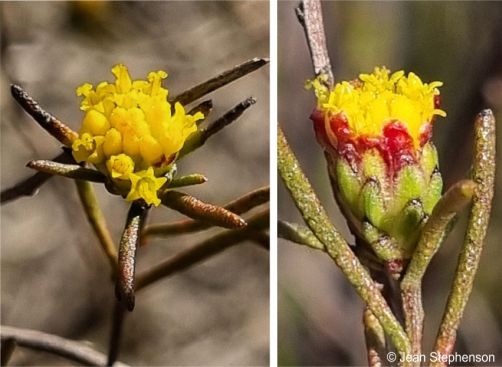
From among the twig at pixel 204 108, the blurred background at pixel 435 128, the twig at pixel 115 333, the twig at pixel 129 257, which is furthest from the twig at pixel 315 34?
the twig at pixel 115 333

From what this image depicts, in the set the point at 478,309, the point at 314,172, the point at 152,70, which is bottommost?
the point at 478,309

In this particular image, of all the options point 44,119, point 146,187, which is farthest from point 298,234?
point 44,119

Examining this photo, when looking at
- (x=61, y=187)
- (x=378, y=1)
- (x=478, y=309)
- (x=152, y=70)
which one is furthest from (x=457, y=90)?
(x=61, y=187)

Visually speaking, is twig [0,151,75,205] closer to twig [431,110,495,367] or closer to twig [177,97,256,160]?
twig [177,97,256,160]

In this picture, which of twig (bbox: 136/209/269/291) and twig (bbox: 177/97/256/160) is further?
twig (bbox: 136/209/269/291)

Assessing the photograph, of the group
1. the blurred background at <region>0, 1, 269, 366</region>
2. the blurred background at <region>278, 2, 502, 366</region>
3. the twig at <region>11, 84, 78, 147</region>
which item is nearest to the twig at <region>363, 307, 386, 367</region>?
the blurred background at <region>278, 2, 502, 366</region>

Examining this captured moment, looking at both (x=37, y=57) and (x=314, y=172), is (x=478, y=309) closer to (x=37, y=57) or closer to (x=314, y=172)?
(x=314, y=172)
